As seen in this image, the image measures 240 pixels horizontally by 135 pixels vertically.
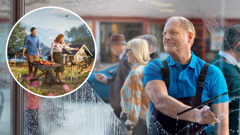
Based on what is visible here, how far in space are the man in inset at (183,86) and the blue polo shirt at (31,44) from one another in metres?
1.45

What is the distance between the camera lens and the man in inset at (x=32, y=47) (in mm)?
3605

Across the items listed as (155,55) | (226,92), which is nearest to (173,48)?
(155,55)

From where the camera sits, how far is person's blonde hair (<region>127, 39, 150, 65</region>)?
3430 millimetres

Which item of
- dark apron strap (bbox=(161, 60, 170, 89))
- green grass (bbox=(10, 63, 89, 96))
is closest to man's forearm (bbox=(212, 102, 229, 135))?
dark apron strap (bbox=(161, 60, 170, 89))

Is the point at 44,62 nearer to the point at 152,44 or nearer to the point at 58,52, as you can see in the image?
the point at 58,52

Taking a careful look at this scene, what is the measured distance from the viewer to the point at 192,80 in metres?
3.30

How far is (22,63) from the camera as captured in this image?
3641 mm

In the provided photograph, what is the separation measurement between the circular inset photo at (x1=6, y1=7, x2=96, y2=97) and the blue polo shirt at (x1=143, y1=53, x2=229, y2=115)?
0.97 m

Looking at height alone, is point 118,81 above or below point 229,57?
below

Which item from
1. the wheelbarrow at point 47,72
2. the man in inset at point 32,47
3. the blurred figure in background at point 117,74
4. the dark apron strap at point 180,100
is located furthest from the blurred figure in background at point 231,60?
the man in inset at point 32,47

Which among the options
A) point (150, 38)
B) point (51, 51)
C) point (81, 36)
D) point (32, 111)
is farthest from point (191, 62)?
point (32, 111)

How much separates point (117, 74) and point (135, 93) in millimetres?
316

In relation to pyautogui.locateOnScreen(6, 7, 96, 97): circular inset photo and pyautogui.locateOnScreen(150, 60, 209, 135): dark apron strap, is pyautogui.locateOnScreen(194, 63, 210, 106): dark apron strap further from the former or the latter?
pyautogui.locateOnScreen(6, 7, 96, 97): circular inset photo

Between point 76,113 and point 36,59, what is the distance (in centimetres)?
85
